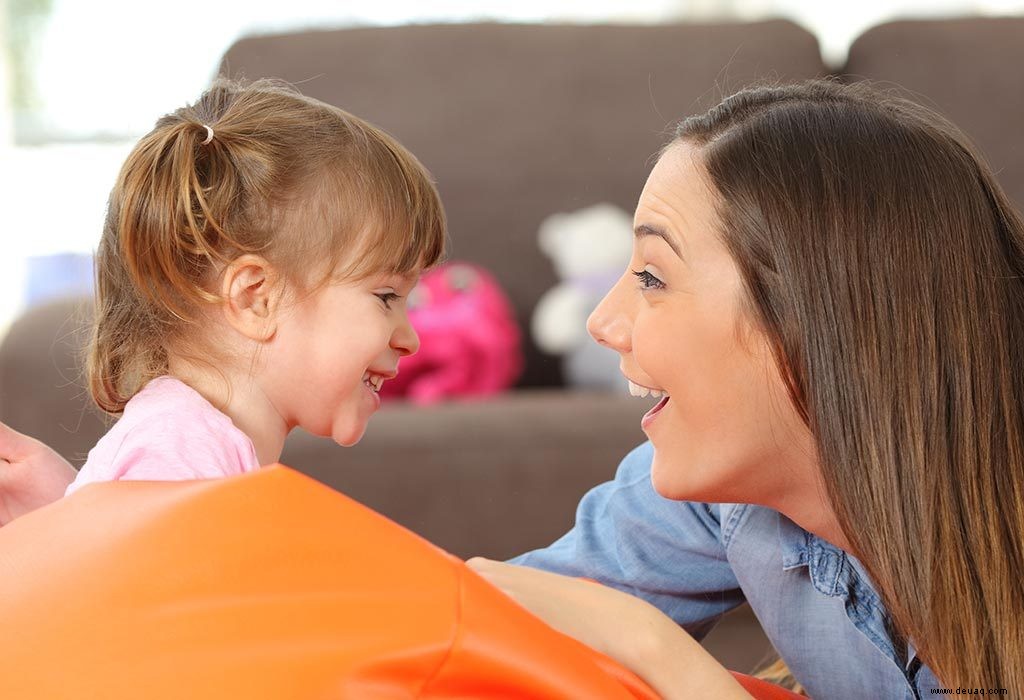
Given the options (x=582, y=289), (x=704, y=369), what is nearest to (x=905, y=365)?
(x=704, y=369)

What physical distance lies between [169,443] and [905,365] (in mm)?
601

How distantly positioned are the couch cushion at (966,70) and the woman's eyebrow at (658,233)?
158 centimetres

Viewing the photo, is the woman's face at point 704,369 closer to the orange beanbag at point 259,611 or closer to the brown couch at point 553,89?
the orange beanbag at point 259,611

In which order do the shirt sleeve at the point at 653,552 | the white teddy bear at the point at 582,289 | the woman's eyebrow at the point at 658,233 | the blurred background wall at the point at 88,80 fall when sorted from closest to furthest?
the woman's eyebrow at the point at 658,233
the shirt sleeve at the point at 653,552
the white teddy bear at the point at 582,289
the blurred background wall at the point at 88,80

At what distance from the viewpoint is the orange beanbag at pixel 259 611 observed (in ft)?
2.60

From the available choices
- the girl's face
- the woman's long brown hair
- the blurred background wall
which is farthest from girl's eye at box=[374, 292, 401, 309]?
A: the blurred background wall

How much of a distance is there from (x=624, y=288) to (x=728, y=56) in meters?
1.58

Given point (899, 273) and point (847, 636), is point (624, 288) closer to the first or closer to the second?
point (899, 273)

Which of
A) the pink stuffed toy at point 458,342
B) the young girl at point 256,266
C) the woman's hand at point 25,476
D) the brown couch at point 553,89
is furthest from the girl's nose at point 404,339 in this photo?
the brown couch at point 553,89

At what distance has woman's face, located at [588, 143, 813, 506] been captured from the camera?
109 centimetres

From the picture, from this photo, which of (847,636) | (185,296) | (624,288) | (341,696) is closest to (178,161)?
(185,296)

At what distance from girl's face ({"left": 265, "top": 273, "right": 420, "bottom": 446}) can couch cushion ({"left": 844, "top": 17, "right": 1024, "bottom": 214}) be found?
167 centimetres

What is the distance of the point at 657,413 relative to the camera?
1151 millimetres

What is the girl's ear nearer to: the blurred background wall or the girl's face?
the girl's face
